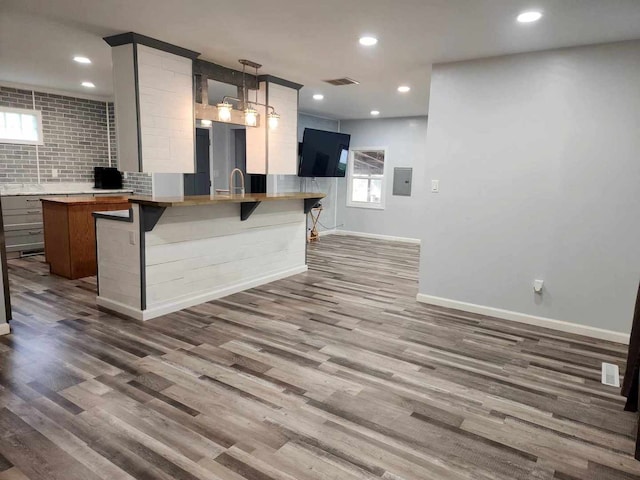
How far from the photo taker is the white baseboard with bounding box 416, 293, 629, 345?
12.1ft

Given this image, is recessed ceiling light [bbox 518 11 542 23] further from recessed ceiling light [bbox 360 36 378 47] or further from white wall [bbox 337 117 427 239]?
white wall [bbox 337 117 427 239]

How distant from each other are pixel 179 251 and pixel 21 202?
3.55 metres

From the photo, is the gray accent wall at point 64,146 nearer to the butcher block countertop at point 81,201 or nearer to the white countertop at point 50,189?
the white countertop at point 50,189

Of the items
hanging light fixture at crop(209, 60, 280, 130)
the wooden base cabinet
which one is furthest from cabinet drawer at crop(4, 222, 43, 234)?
hanging light fixture at crop(209, 60, 280, 130)

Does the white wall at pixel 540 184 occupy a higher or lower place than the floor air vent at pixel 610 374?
higher

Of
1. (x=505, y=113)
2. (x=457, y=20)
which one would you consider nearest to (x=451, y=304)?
(x=505, y=113)

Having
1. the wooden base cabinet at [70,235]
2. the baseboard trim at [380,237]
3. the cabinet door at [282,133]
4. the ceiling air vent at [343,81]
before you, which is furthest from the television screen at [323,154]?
the wooden base cabinet at [70,235]

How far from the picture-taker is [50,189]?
6613 millimetres

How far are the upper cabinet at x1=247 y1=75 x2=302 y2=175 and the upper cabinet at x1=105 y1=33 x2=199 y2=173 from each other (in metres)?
1.16

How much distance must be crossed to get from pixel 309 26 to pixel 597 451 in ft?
11.1

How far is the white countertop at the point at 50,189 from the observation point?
20.1ft

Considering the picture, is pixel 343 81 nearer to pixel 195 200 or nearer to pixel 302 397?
pixel 195 200

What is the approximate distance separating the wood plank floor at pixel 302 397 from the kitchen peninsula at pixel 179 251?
9.8 inches

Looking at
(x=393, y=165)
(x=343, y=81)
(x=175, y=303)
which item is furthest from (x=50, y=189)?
(x=393, y=165)
